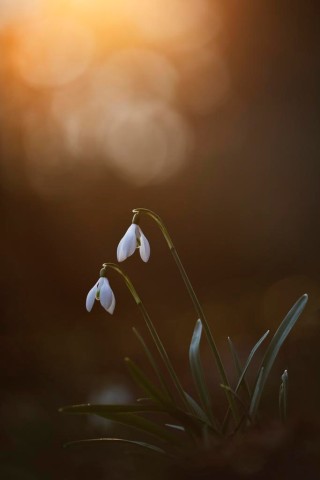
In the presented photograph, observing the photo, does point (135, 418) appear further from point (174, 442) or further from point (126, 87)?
point (126, 87)

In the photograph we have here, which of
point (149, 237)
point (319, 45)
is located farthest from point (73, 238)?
point (319, 45)

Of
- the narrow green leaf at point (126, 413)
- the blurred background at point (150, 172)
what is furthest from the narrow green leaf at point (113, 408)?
the blurred background at point (150, 172)

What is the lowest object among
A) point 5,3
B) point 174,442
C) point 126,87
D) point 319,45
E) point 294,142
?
point 174,442

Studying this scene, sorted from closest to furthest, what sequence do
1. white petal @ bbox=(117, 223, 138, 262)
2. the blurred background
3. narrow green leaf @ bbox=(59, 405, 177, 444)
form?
narrow green leaf @ bbox=(59, 405, 177, 444)
white petal @ bbox=(117, 223, 138, 262)
the blurred background

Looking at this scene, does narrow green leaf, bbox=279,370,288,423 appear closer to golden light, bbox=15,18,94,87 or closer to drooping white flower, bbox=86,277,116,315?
drooping white flower, bbox=86,277,116,315

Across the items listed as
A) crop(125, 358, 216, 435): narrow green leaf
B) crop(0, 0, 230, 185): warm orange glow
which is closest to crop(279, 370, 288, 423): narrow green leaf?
crop(125, 358, 216, 435): narrow green leaf

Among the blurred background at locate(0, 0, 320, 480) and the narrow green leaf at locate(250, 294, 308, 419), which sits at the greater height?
the blurred background at locate(0, 0, 320, 480)

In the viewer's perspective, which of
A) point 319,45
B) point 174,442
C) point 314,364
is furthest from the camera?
point 319,45

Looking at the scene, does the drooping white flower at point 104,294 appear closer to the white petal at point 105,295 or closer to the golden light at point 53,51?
the white petal at point 105,295
